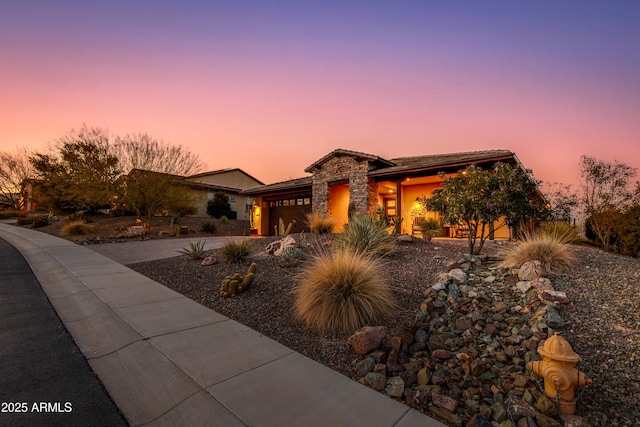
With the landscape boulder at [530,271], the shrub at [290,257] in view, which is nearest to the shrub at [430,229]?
the shrub at [290,257]

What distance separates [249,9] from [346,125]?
724cm

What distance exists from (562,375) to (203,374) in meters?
2.99

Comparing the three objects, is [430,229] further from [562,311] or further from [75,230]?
[75,230]

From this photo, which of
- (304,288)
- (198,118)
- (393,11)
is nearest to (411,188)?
(393,11)

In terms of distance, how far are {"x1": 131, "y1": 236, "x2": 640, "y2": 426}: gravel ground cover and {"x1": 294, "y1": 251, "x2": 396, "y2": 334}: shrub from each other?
0.51 feet

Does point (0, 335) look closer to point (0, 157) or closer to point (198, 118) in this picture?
point (198, 118)

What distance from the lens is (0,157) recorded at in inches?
1172

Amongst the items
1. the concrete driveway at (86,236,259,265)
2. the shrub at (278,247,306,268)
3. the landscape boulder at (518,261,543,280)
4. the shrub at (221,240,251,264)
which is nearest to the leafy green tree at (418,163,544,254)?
the landscape boulder at (518,261,543,280)

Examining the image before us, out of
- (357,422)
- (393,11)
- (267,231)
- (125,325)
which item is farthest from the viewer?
(267,231)

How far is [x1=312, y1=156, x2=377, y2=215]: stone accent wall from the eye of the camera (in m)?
14.3

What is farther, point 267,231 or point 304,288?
point 267,231

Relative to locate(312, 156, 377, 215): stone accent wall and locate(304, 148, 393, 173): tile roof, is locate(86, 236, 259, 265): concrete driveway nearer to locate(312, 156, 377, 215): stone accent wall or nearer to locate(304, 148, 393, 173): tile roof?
locate(312, 156, 377, 215): stone accent wall

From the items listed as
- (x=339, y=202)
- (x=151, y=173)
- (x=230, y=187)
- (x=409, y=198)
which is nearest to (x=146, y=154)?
(x=151, y=173)

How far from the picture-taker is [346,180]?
50.2ft
